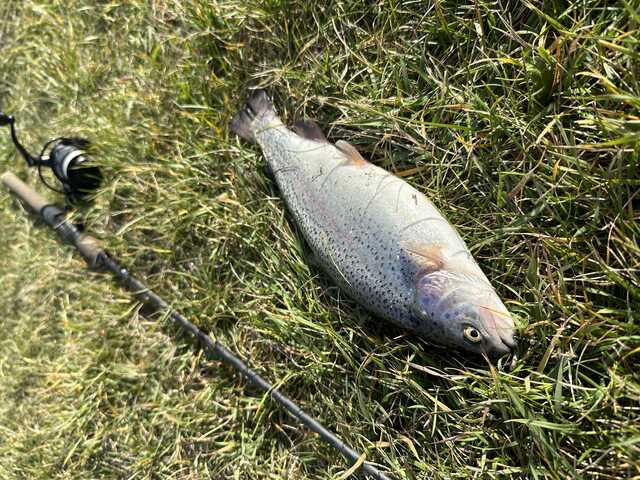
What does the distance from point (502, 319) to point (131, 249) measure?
2.24 meters

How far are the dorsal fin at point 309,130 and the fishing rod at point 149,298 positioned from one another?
1.23 m

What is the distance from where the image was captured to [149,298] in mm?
2883

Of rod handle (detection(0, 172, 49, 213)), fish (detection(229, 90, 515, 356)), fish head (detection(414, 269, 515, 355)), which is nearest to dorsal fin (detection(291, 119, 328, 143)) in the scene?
A: fish (detection(229, 90, 515, 356))

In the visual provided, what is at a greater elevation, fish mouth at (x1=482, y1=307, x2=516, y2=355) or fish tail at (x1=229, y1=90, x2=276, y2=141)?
fish tail at (x1=229, y1=90, x2=276, y2=141)

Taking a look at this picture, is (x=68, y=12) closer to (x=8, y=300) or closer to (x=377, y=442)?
(x=8, y=300)

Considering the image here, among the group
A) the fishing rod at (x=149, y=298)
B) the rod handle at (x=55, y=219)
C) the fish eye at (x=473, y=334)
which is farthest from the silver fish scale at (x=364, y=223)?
the rod handle at (x=55, y=219)

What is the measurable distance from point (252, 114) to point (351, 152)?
2.25 feet

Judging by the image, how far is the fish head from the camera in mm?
1873

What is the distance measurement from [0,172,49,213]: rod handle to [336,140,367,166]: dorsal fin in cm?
212

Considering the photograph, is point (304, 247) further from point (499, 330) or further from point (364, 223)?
point (499, 330)

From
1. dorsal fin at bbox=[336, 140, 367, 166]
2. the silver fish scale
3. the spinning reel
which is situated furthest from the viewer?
the spinning reel

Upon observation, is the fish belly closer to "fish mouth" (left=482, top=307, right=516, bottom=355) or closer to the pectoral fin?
the pectoral fin

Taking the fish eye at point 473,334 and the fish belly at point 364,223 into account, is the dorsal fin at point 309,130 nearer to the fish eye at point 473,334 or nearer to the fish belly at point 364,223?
the fish belly at point 364,223

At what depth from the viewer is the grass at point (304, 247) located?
1.90 meters
